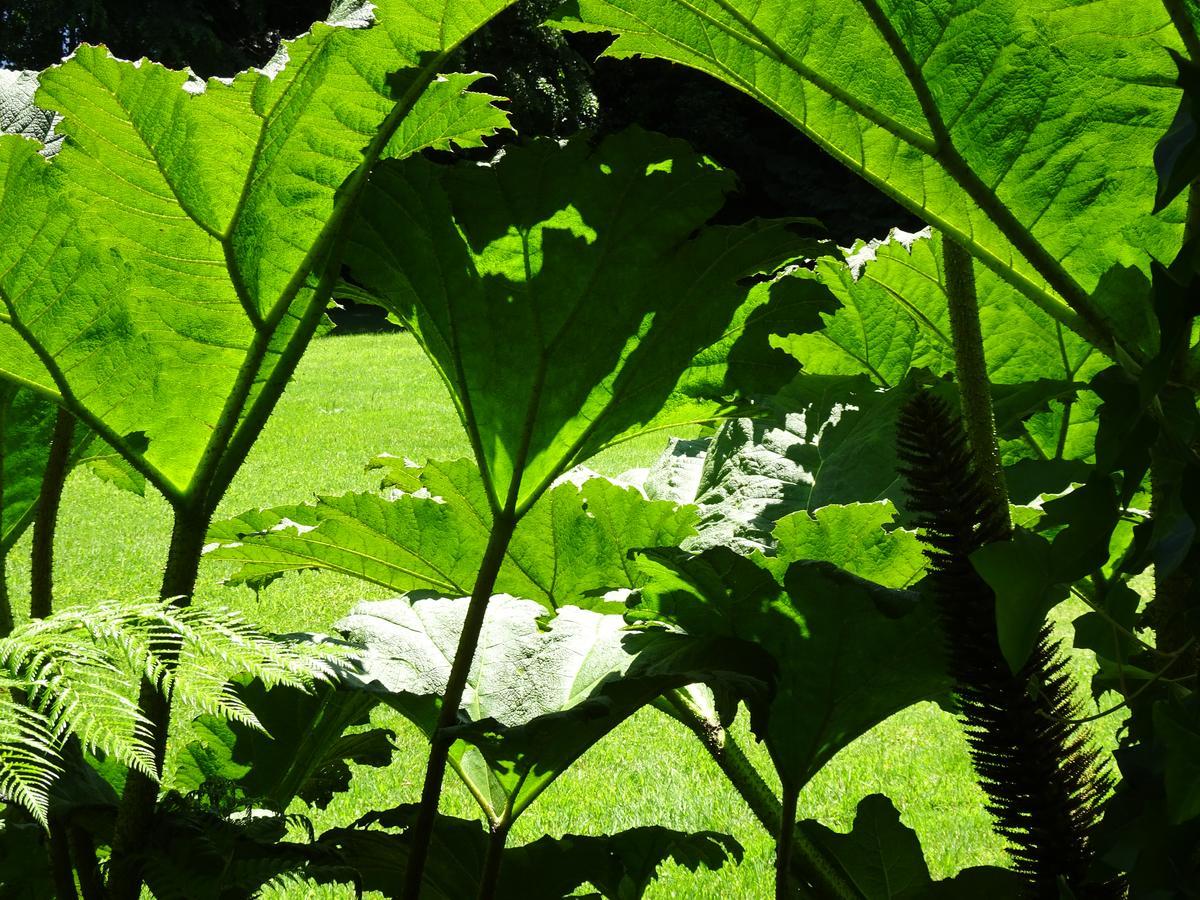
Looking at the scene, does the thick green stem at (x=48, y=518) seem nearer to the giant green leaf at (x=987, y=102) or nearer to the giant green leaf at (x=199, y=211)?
the giant green leaf at (x=199, y=211)

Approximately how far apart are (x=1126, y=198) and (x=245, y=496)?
7.23m

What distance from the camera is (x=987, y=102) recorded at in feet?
2.89

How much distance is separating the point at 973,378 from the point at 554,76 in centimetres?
2088

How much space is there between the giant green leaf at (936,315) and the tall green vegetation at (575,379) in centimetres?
18

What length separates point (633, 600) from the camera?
0.94 m

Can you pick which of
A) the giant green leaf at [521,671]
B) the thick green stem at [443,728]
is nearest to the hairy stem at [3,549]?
the giant green leaf at [521,671]

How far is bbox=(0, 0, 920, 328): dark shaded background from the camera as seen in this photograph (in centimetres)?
1873

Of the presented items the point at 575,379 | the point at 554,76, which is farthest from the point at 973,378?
the point at 554,76

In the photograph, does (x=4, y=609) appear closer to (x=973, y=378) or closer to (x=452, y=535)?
(x=452, y=535)

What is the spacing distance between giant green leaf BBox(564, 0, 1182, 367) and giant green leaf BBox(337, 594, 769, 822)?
39 centimetres

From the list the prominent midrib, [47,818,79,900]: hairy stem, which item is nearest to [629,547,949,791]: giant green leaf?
the prominent midrib

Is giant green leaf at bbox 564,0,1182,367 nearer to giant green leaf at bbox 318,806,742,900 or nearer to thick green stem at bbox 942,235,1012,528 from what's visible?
thick green stem at bbox 942,235,1012,528

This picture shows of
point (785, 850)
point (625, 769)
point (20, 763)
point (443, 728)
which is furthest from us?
point (625, 769)

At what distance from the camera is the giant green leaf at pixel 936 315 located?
1.26 metres
